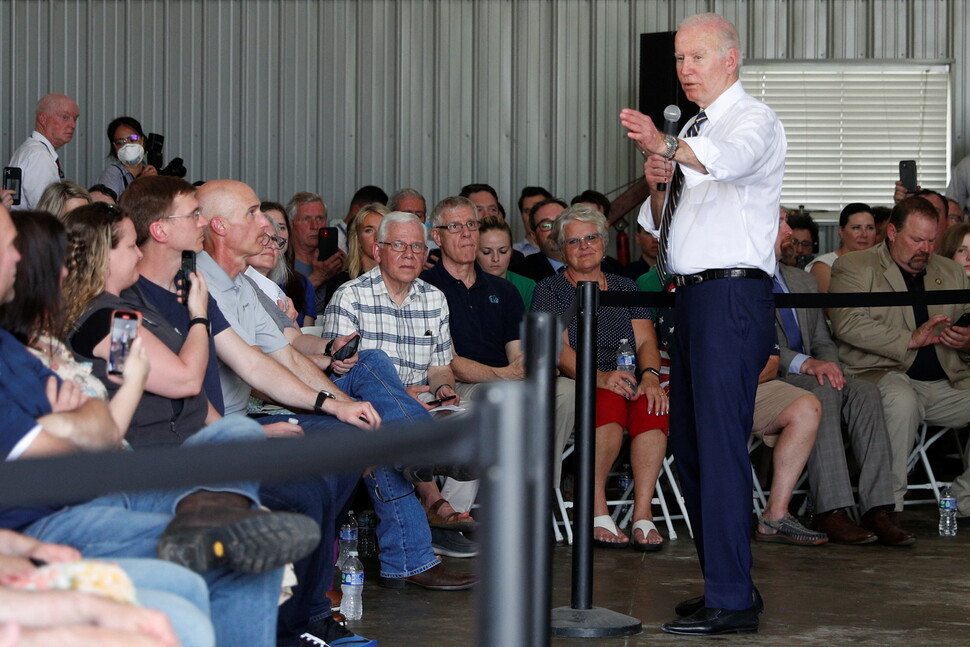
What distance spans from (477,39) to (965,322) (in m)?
4.36

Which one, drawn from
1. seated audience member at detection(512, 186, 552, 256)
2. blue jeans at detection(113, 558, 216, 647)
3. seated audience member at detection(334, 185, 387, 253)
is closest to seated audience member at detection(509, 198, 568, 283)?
seated audience member at detection(512, 186, 552, 256)

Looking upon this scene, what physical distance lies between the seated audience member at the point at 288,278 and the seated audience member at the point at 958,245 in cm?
319

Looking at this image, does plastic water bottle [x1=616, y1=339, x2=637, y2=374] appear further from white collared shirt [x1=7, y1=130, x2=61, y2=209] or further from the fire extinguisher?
white collared shirt [x1=7, y1=130, x2=61, y2=209]

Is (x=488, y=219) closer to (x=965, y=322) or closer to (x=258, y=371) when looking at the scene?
(x=965, y=322)

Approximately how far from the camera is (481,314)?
218 inches

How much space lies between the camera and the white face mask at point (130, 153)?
6977 mm

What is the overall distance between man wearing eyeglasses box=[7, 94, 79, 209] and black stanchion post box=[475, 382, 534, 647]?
19.1 ft

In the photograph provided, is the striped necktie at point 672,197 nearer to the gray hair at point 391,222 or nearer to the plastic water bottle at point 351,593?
the plastic water bottle at point 351,593

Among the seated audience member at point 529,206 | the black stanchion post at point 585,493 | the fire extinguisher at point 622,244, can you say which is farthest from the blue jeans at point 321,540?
the fire extinguisher at point 622,244

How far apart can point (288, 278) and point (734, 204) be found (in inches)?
106

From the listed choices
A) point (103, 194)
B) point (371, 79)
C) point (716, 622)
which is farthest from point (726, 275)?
point (371, 79)

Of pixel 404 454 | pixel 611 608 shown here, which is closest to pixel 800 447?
pixel 611 608

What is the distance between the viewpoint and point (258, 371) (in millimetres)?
3666

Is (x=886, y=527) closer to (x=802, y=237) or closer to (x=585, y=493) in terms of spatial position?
(x=585, y=493)
